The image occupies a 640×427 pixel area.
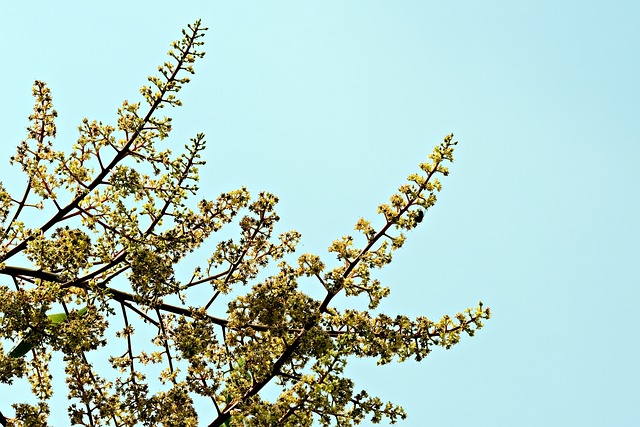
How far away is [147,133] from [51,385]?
269cm

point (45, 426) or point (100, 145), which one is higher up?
point (100, 145)

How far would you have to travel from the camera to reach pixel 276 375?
27.2 ft

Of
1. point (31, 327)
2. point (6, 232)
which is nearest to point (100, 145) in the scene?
point (6, 232)

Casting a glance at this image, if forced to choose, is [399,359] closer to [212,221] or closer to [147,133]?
[212,221]

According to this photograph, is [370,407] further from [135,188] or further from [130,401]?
[135,188]

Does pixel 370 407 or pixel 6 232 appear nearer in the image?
pixel 370 407

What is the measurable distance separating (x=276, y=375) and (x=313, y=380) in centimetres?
58

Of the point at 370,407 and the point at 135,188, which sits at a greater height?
the point at 135,188

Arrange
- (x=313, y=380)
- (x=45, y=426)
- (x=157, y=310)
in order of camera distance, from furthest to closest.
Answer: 1. (x=157, y=310)
2. (x=45, y=426)
3. (x=313, y=380)

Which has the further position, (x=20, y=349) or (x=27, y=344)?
(x=20, y=349)

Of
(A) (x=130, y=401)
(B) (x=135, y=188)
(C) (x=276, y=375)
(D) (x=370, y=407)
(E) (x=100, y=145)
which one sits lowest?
(D) (x=370, y=407)

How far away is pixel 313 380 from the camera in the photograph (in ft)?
25.7

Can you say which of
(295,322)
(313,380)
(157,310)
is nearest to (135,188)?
(157,310)

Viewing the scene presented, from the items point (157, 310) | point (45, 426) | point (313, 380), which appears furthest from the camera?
point (157, 310)
